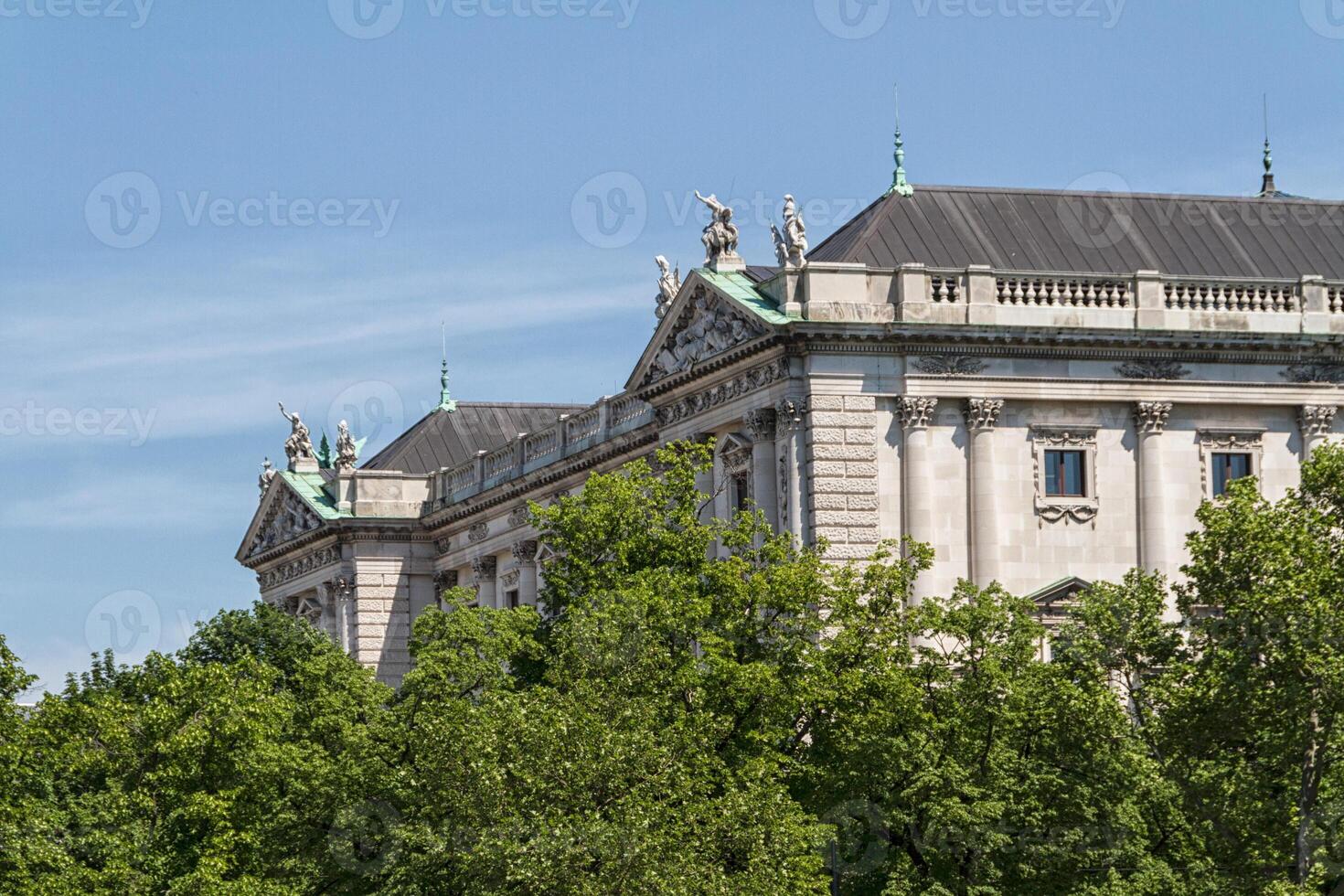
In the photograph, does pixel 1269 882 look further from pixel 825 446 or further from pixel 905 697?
pixel 825 446

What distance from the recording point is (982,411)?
9500 cm

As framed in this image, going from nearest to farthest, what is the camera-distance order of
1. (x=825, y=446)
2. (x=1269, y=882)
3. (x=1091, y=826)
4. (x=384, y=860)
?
(x=1269, y=882) → (x=1091, y=826) → (x=384, y=860) → (x=825, y=446)

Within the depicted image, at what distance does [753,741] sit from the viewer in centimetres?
7756

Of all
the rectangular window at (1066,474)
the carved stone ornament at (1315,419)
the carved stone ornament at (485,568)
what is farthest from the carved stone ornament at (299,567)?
the carved stone ornament at (1315,419)

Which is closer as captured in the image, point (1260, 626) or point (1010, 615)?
point (1260, 626)

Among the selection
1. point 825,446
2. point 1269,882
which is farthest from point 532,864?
point 825,446

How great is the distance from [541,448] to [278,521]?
2251 centimetres

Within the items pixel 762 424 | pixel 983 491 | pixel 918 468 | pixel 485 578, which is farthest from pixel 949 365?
pixel 485 578

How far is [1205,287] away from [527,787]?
31493mm

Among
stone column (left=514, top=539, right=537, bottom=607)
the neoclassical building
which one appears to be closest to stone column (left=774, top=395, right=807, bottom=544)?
the neoclassical building

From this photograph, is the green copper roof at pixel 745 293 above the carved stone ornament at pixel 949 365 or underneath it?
above

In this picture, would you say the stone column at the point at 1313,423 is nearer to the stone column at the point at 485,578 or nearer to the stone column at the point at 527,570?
the stone column at the point at 527,570

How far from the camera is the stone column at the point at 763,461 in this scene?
316 ft

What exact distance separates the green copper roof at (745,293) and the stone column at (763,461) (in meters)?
2.85
